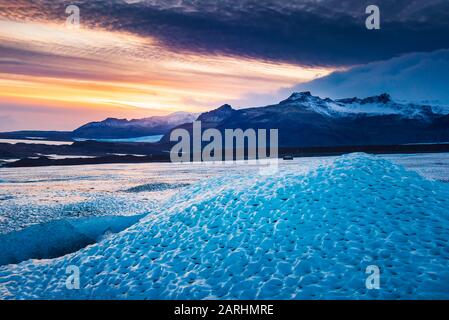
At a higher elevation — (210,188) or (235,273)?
(210,188)

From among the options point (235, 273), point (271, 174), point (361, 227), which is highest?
point (271, 174)

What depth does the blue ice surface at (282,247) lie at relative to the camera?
9.39 m

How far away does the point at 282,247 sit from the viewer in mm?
10953

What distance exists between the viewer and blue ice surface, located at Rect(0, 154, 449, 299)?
370 inches

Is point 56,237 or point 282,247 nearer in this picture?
point 282,247

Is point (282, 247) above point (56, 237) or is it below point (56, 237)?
above

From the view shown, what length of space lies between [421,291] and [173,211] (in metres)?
8.76

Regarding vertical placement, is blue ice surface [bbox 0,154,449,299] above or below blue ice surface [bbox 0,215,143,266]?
above

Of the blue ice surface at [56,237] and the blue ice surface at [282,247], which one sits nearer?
the blue ice surface at [282,247]

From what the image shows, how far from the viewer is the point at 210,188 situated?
17.2 metres

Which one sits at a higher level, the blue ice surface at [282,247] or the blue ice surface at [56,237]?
the blue ice surface at [282,247]

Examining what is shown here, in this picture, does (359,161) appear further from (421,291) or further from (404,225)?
(421,291)
